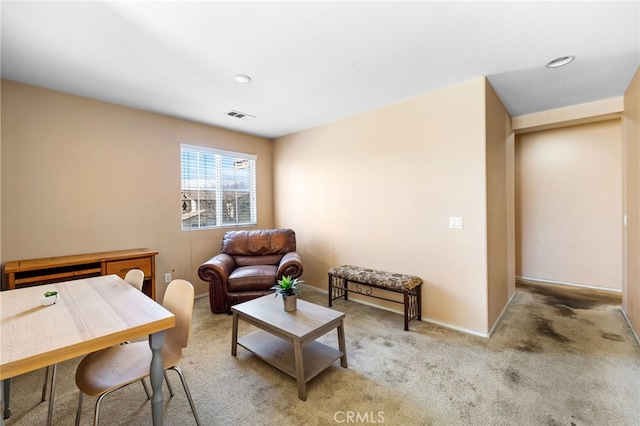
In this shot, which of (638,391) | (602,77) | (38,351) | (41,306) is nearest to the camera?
(38,351)

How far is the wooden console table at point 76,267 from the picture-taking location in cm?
237

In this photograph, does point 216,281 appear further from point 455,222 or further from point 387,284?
point 455,222

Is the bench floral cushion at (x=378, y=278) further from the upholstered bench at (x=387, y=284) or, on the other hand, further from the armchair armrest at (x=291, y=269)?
the armchair armrest at (x=291, y=269)

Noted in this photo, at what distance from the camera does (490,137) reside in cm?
277

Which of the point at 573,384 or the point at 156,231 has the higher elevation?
the point at 156,231

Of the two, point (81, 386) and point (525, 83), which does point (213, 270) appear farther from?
point (525, 83)

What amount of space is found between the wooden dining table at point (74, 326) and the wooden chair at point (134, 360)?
182 mm

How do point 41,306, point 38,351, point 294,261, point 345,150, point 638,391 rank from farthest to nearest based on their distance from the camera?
1. point 345,150
2. point 294,261
3. point 638,391
4. point 41,306
5. point 38,351

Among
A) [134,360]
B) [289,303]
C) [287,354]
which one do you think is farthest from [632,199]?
[134,360]

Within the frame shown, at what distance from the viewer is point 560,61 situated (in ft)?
7.59

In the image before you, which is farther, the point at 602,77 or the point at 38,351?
the point at 602,77

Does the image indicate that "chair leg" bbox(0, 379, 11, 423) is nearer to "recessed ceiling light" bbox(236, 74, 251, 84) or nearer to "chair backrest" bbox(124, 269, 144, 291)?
"chair backrest" bbox(124, 269, 144, 291)

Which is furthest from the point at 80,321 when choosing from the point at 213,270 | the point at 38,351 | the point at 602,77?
the point at 602,77

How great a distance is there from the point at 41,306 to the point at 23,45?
6.56ft
